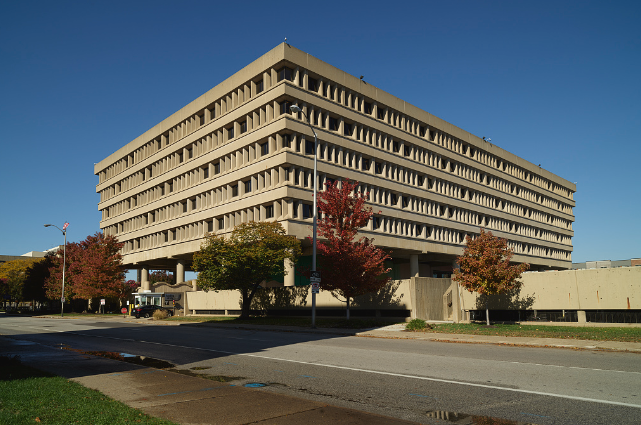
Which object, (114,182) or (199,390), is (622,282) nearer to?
(199,390)

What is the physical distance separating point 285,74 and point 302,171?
8690 millimetres

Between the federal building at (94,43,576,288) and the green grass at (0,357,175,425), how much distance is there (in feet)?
74.4

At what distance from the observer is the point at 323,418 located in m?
6.87

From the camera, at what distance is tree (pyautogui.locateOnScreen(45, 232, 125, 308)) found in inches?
2285

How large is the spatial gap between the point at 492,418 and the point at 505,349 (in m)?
9.74

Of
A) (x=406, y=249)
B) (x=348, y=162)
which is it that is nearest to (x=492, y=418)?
(x=348, y=162)

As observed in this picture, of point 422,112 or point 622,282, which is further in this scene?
point 422,112

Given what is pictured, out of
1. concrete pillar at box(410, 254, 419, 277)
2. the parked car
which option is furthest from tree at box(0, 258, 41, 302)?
concrete pillar at box(410, 254, 419, 277)

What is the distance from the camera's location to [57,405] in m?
7.45

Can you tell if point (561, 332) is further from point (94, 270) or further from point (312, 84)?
point (94, 270)

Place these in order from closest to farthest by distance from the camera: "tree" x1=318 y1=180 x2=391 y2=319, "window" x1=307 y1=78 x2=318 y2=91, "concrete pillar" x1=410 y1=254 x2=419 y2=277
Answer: "tree" x1=318 y1=180 x2=391 y2=319
"window" x1=307 y1=78 x2=318 y2=91
"concrete pillar" x1=410 y1=254 x2=419 y2=277

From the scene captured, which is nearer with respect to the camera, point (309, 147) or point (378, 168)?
point (309, 147)

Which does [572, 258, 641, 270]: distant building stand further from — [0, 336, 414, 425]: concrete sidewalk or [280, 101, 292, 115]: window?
[0, 336, 414, 425]: concrete sidewalk

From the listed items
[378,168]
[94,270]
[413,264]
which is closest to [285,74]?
[378,168]
